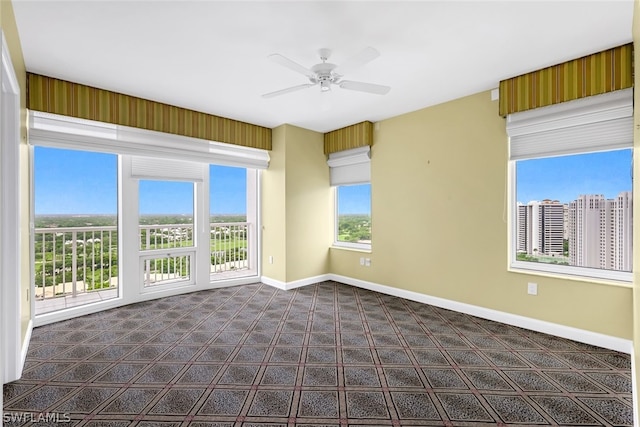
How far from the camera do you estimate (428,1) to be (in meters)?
2.05

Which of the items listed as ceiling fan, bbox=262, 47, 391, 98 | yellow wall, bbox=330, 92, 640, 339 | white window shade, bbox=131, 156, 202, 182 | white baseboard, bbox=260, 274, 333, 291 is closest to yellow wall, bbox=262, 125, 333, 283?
white baseboard, bbox=260, 274, 333, 291

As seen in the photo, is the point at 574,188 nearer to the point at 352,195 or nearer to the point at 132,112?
the point at 352,195

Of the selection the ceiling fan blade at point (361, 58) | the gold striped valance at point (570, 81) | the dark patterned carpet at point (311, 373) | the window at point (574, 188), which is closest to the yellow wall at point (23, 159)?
the dark patterned carpet at point (311, 373)

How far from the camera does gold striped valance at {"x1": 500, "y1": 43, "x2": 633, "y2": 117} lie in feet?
8.43

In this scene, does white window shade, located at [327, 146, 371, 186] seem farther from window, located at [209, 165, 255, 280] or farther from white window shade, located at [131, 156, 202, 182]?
white window shade, located at [131, 156, 202, 182]

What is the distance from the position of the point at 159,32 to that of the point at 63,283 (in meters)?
3.36

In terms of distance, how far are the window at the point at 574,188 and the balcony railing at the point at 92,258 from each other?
4316 millimetres

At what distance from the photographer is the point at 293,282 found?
15.5 ft

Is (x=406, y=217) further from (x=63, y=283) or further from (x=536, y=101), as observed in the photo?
(x=63, y=283)

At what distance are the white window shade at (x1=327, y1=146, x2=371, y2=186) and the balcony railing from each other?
2469 mm

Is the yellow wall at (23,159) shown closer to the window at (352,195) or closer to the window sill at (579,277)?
the window at (352,195)

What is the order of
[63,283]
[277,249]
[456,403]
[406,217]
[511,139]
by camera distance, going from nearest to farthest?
1. [456,403]
2. [511,139]
3. [63,283]
4. [406,217]
5. [277,249]

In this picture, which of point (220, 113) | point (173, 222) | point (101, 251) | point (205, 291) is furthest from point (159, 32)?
point (205, 291)

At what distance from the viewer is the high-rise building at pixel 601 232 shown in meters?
2.70
